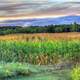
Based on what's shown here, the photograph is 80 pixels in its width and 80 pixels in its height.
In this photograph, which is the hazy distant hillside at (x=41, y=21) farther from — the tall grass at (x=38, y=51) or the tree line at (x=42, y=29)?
the tall grass at (x=38, y=51)

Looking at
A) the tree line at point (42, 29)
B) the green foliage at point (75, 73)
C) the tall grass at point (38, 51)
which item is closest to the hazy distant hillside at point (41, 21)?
the tree line at point (42, 29)

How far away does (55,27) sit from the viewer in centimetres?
348

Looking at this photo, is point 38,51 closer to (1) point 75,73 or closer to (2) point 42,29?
(2) point 42,29

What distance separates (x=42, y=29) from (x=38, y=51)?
0.80ft

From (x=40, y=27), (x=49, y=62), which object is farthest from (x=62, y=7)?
(x=49, y=62)

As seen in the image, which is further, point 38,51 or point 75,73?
point 38,51

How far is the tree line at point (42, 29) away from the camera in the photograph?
3.46 metres

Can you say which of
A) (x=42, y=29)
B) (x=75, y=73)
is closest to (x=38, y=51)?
(x=42, y=29)

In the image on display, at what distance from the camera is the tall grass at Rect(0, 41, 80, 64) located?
341 cm

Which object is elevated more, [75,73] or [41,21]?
[41,21]

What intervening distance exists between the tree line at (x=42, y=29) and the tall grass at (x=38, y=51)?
121 millimetres

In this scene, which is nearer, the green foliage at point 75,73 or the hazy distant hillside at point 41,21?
the green foliage at point 75,73

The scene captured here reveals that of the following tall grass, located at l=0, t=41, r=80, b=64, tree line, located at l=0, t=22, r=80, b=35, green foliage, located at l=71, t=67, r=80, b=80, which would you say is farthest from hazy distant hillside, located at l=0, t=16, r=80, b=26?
green foliage, located at l=71, t=67, r=80, b=80

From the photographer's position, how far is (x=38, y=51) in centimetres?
344
